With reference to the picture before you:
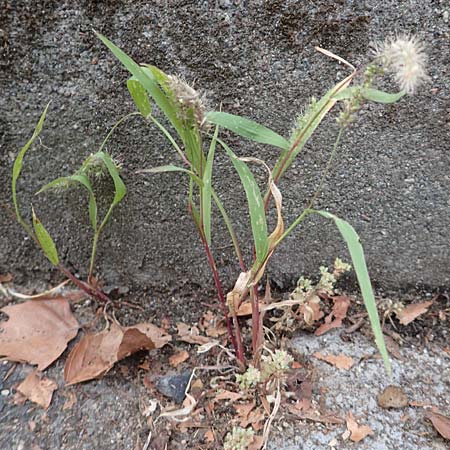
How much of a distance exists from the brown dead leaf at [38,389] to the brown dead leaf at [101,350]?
0.12 ft

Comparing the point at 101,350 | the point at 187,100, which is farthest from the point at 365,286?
the point at 101,350

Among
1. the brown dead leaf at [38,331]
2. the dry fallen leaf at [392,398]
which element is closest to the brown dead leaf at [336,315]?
the dry fallen leaf at [392,398]

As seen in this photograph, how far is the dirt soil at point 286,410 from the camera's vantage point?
81 centimetres

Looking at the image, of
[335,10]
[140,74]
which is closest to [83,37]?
[140,74]

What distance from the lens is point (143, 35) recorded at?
34.2 inches

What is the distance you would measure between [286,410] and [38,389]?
47cm

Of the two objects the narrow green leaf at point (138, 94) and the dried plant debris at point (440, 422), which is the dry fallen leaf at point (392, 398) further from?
the narrow green leaf at point (138, 94)

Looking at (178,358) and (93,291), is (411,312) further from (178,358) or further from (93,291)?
(93,291)

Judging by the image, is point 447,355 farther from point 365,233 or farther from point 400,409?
point 365,233

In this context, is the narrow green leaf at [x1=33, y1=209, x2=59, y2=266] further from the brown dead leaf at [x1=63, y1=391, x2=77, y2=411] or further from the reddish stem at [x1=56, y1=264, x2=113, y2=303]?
the brown dead leaf at [x1=63, y1=391, x2=77, y2=411]

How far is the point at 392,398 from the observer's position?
2.84ft

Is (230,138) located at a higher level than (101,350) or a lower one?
higher

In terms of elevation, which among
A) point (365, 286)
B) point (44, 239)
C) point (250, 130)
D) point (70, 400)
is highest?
point (250, 130)

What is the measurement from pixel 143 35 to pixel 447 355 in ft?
2.81
